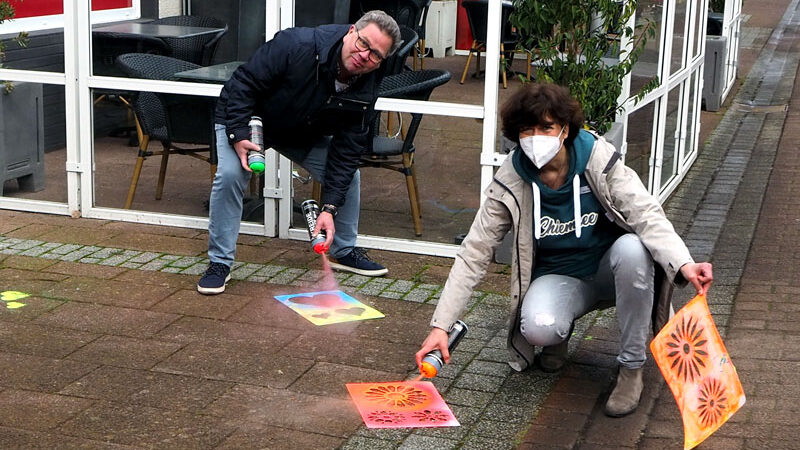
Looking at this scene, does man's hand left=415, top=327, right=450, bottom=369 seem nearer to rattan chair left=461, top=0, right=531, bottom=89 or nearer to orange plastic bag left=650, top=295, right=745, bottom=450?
orange plastic bag left=650, top=295, right=745, bottom=450

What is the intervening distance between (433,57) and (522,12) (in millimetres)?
1016

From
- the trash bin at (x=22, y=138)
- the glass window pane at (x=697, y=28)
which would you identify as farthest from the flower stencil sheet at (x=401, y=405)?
the glass window pane at (x=697, y=28)

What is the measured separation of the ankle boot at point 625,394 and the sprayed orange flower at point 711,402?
0.53m

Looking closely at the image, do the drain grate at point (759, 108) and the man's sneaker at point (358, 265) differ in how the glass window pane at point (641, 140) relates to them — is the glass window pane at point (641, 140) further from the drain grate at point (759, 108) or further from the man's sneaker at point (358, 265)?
the drain grate at point (759, 108)

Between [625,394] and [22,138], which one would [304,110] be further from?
[22,138]

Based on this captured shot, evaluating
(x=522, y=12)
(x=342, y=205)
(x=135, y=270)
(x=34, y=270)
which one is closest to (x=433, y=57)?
(x=522, y=12)

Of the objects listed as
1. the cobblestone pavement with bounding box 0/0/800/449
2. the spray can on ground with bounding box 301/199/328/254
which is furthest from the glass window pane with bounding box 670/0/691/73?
the spray can on ground with bounding box 301/199/328/254

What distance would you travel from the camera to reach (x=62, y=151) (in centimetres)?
711

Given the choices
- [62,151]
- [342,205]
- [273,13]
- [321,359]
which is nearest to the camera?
[321,359]

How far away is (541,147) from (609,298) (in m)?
0.79

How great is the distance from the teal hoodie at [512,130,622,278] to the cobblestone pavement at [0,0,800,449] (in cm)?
51

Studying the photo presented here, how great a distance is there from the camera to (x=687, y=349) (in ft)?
12.6

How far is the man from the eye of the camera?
5.32m

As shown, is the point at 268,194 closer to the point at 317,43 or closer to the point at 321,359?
the point at 317,43
